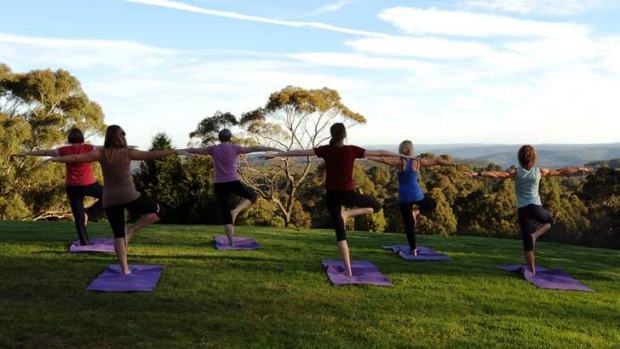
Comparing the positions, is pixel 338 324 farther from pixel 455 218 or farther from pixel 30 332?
pixel 455 218

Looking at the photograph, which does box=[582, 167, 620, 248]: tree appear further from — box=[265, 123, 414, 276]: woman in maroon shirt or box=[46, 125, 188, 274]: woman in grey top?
box=[46, 125, 188, 274]: woman in grey top

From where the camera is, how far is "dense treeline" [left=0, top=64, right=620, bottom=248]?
2475 centimetres

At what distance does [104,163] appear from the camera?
242 inches

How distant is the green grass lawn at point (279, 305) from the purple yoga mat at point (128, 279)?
137mm

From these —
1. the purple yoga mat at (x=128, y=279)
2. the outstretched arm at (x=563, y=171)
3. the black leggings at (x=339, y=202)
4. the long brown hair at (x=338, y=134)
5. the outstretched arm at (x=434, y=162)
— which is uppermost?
the long brown hair at (x=338, y=134)

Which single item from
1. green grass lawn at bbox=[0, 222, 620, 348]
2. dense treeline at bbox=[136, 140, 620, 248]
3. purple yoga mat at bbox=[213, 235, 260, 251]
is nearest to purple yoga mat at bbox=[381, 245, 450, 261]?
green grass lawn at bbox=[0, 222, 620, 348]

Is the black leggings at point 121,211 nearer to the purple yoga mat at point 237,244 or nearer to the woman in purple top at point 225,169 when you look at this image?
the woman in purple top at point 225,169

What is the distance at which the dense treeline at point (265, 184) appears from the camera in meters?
24.8

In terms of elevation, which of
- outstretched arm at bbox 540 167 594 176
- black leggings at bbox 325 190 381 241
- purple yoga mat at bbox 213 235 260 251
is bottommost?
purple yoga mat at bbox 213 235 260 251

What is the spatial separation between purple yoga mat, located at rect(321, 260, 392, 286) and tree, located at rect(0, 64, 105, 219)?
22.7 meters

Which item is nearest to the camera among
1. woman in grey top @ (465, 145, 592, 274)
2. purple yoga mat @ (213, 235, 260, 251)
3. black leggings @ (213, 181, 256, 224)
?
woman in grey top @ (465, 145, 592, 274)

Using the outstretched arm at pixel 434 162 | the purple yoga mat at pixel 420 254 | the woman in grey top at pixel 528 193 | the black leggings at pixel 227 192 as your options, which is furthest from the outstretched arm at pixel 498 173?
the black leggings at pixel 227 192

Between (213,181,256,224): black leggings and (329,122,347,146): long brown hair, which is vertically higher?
(329,122,347,146): long brown hair

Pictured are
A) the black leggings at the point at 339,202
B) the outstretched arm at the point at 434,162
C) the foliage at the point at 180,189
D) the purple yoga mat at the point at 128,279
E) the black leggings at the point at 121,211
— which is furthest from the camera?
the foliage at the point at 180,189
